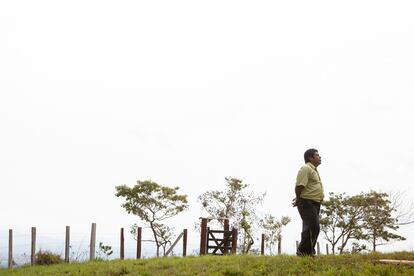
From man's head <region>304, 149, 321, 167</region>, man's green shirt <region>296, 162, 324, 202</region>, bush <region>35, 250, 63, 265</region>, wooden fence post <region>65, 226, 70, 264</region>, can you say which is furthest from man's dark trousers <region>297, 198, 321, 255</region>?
bush <region>35, 250, 63, 265</region>

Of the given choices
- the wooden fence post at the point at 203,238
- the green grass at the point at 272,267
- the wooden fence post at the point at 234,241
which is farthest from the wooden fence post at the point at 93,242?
the wooden fence post at the point at 234,241

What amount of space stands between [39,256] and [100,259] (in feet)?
18.6

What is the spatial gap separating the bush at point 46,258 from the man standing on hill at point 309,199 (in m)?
14.1

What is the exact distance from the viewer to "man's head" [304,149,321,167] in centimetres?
955

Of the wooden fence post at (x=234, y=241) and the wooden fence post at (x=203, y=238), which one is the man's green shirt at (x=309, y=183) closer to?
the wooden fence post at (x=203, y=238)

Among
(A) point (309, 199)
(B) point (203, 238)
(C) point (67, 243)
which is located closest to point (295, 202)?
(A) point (309, 199)

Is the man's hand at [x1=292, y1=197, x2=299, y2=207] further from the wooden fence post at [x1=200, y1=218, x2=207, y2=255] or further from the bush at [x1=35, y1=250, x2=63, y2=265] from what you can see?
the bush at [x1=35, y1=250, x2=63, y2=265]

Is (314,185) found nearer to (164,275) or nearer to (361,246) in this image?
(164,275)

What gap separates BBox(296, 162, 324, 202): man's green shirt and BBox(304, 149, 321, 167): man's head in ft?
0.72

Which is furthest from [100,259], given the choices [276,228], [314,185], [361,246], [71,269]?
[361,246]

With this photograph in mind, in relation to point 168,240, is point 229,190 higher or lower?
higher

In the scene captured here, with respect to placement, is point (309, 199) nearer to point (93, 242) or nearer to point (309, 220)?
point (309, 220)

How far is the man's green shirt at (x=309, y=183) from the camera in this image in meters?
9.20

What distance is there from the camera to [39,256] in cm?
Result: 2044
